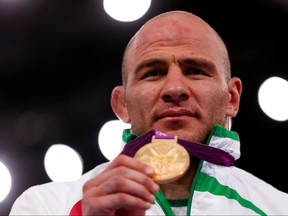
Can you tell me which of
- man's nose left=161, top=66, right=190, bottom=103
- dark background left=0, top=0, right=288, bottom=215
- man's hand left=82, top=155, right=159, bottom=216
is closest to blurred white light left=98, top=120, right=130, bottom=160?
dark background left=0, top=0, right=288, bottom=215

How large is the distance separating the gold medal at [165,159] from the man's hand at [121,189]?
0.08m

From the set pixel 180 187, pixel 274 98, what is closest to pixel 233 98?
pixel 180 187

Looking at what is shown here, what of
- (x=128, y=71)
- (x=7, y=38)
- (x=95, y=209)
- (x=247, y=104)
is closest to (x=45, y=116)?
(x=7, y=38)

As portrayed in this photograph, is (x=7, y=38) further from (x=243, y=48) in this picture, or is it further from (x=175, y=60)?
(x=175, y=60)

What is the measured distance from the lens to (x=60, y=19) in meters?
3.10

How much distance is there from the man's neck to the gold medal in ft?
0.89

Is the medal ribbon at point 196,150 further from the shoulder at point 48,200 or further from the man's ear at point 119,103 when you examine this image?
the man's ear at point 119,103

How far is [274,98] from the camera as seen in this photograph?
3441 millimetres

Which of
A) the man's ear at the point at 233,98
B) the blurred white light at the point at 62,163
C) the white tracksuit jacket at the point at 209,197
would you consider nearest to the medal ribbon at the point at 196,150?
the white tracksuit jacket at the point at 209,197

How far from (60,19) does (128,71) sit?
1.27m

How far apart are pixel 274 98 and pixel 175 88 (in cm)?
188

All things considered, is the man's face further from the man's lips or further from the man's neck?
the man's neck

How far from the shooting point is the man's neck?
65.6 inches

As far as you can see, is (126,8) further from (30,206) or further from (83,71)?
(30,206)
